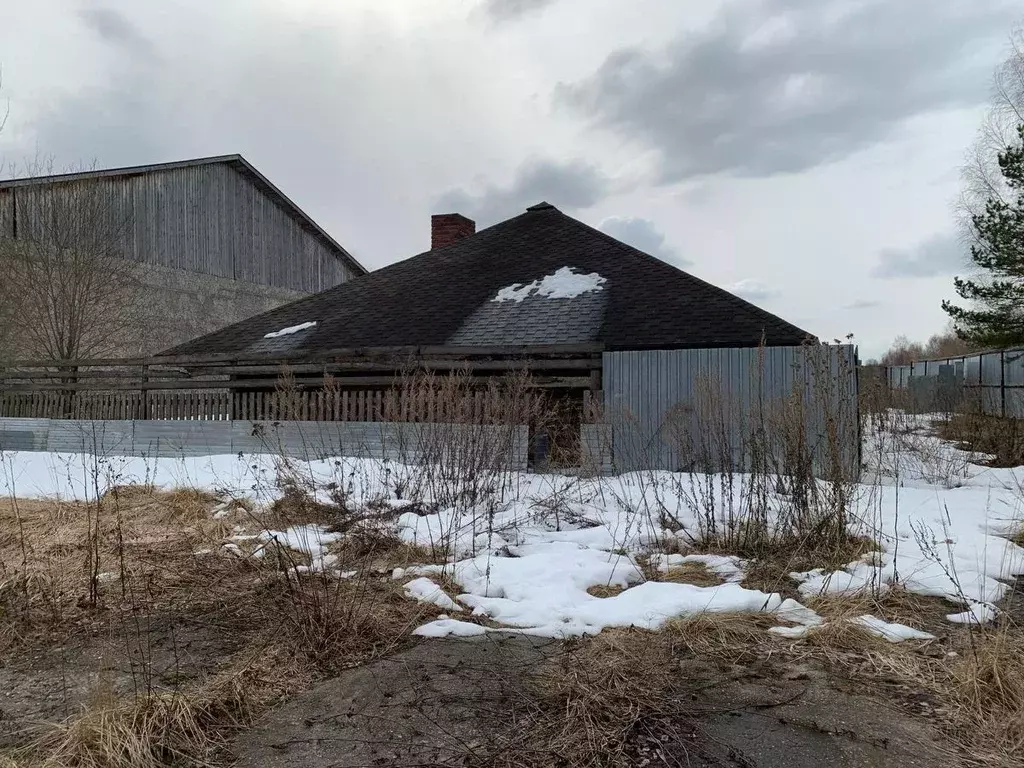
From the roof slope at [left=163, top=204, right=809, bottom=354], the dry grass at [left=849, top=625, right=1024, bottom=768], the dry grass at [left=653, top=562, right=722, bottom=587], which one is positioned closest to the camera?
the dry grass at [left=849, top=625, right=1024, bottom=768]

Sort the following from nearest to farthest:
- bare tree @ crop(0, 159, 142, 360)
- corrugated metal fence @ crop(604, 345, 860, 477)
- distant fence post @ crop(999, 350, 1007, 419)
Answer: corrugated metal fence @ crop(604, 345, 860, 477), bare tree @ crop(0, 159, 142, 360), distant fence post @ crop(999, 350, 1007, 419)

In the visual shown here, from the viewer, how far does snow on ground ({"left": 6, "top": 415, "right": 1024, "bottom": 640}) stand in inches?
163

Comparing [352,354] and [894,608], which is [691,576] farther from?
[352,354]

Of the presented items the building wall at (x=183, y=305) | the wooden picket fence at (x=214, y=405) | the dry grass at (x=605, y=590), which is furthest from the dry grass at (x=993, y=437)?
the building wall at (x=183, y=305)

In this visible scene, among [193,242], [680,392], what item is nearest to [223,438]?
[680,392]

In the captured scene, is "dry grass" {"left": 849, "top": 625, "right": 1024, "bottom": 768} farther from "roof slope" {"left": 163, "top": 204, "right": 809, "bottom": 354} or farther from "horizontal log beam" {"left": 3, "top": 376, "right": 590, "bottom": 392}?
"horizontal log beam" {"left": 3, "top": 376, "right": 590, "bottom": 392}

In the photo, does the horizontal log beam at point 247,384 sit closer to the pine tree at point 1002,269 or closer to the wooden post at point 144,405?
the wooden post at point 144,405

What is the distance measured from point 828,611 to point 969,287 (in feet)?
47.7

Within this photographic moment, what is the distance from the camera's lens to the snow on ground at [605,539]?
4.13 m

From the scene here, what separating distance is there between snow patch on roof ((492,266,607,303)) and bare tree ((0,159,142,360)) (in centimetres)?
1141

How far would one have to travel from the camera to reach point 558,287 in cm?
1246

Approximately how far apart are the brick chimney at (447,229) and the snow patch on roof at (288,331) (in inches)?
218

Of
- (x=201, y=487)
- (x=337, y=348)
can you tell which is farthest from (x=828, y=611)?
(x=337, y=348)

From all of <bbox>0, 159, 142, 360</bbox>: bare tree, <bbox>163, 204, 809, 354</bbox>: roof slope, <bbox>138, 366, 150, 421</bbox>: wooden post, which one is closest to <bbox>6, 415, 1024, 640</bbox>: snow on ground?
<bbox>163, 204, 809, 354</bbox>: roof slope
